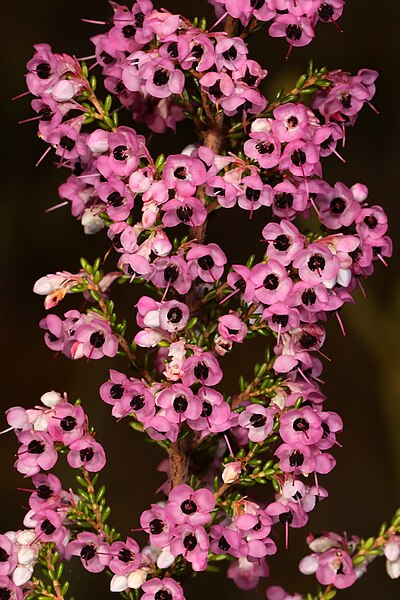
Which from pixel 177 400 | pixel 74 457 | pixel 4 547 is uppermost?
pixel 177 400

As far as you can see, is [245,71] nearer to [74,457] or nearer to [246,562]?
[74,457]

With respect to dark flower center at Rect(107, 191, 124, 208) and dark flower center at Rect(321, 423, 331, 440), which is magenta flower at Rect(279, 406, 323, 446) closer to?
dark flower center at Rect(321, 423, 331, 440)

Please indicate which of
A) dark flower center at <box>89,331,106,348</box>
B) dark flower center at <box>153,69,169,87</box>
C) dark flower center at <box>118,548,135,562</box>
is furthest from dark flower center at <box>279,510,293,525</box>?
dark flower center at <box>153,69,169,87</box>

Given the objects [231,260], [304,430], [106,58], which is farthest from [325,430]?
[231,260]

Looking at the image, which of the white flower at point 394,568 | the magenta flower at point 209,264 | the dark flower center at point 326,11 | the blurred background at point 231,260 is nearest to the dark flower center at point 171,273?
the magenta flower at point 209,264

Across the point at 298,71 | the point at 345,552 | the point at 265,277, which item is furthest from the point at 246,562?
the point at 298,71

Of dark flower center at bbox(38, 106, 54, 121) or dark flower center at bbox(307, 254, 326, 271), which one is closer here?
dark flower center at bbox(307, 254, 326, 271)

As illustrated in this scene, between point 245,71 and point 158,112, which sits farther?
point 158,112

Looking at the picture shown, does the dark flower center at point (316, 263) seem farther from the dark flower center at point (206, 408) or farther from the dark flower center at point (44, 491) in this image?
the dark flower center at point (44, 491)
